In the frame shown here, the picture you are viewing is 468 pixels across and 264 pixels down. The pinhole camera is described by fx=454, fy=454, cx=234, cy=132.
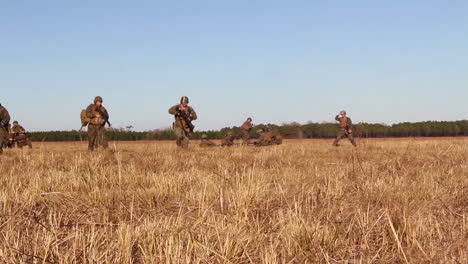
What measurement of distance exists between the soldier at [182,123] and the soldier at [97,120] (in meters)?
2.19

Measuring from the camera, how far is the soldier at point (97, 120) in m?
14.6

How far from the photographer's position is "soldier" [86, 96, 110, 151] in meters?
14.6

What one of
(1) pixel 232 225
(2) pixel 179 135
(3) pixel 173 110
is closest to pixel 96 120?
(3) pixel 173 110

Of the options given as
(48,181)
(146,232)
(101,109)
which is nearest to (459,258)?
(146,232)

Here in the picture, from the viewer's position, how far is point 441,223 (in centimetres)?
303

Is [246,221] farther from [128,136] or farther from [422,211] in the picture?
[128,136]

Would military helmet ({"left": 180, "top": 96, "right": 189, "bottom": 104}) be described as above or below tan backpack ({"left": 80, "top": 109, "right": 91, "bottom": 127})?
above

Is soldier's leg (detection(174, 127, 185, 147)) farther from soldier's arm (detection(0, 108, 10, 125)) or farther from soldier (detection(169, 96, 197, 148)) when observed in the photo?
soldier's arm (detection(0, 108, 10, 125))

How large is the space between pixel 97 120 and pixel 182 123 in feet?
8.98

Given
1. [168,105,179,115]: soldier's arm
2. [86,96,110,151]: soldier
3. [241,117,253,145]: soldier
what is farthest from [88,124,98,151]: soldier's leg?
[241,117,253,145]: soldier

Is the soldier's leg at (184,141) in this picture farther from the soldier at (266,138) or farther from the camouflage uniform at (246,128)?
the camouflage uniform at (246,128)

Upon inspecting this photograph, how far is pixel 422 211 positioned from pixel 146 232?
2026 mm

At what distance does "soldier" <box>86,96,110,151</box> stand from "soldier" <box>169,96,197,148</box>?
219 centimetres

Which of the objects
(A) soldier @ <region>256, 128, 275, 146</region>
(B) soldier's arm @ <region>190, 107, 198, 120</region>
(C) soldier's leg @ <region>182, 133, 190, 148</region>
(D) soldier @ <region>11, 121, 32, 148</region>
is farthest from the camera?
(A) soldier @ <region>256, 128, 275, 146</region>
